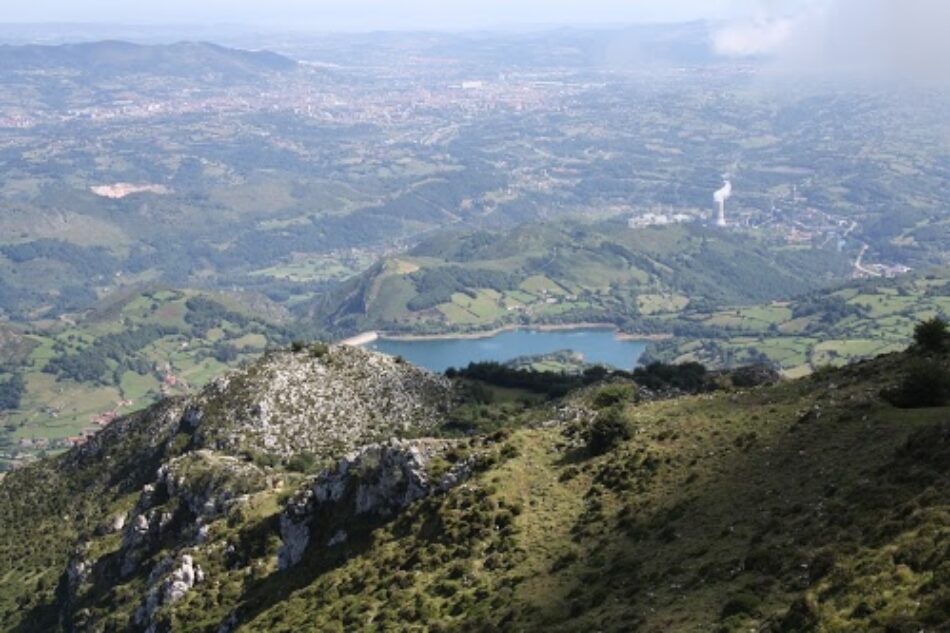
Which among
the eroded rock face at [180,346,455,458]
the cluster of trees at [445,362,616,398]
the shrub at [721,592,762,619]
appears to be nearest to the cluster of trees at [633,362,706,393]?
the cluster of trees at [445,362,616,398]

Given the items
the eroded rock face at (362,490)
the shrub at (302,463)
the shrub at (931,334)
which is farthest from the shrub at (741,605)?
the shrub at (302,463)

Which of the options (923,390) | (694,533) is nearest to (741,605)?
(694,533)

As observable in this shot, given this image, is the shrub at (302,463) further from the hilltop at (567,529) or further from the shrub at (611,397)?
the shrub at (611,397)

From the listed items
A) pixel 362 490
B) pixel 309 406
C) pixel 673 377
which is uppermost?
pixel 362 490

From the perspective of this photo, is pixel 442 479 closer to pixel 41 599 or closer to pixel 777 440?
pixel 777 440

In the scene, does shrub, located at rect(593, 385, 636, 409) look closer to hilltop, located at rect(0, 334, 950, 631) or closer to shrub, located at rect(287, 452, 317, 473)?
hilltop, located at rect(0, 334, 950, 631)

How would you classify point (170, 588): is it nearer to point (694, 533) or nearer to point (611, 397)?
point (611, 397)
